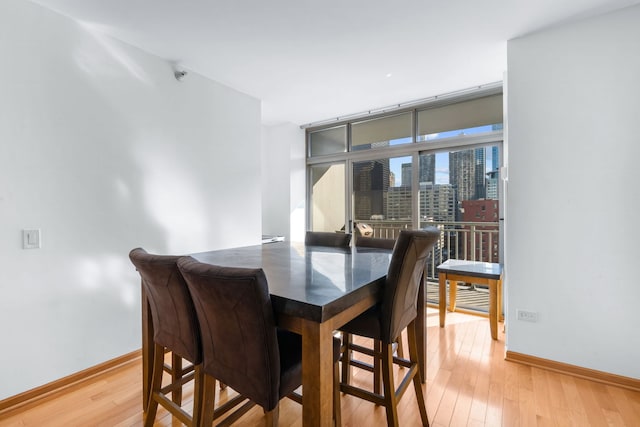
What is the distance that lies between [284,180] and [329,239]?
210 centimetres

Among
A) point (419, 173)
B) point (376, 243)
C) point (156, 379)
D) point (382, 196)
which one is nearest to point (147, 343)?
point (156, 379)

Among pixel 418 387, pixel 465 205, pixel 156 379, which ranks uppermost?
pixel 465 205

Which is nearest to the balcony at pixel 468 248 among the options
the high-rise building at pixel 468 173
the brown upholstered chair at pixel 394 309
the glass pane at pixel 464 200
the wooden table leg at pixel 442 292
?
the glass pane at pixel 464 200

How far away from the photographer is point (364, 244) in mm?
2365

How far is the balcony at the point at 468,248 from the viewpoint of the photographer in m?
3.35

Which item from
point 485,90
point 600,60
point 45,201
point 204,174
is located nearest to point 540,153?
point 600,60

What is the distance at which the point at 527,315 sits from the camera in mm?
2283

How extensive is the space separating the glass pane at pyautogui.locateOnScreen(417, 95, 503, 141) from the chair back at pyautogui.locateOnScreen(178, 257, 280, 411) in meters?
3.24

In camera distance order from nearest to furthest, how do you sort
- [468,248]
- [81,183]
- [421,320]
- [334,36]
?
[421,320]
[81,183]
[334,36]
[468,248]

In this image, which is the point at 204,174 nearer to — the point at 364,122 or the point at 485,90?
the point at 364,122

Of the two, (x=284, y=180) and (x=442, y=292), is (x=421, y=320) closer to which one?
(x=442, y=292)

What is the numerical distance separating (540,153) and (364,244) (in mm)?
1500

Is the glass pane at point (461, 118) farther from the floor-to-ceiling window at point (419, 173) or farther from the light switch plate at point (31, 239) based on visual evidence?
the light switch plate at point (31, 239)

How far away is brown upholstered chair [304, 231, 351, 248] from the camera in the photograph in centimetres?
244
